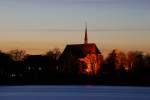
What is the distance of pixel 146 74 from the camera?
18050 centimetres

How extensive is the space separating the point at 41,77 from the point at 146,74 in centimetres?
2434

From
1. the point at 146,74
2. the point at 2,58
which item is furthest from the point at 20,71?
the point at 146,74

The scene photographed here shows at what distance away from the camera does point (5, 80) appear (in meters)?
182

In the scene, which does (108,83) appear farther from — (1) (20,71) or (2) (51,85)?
(1) (20,71)
